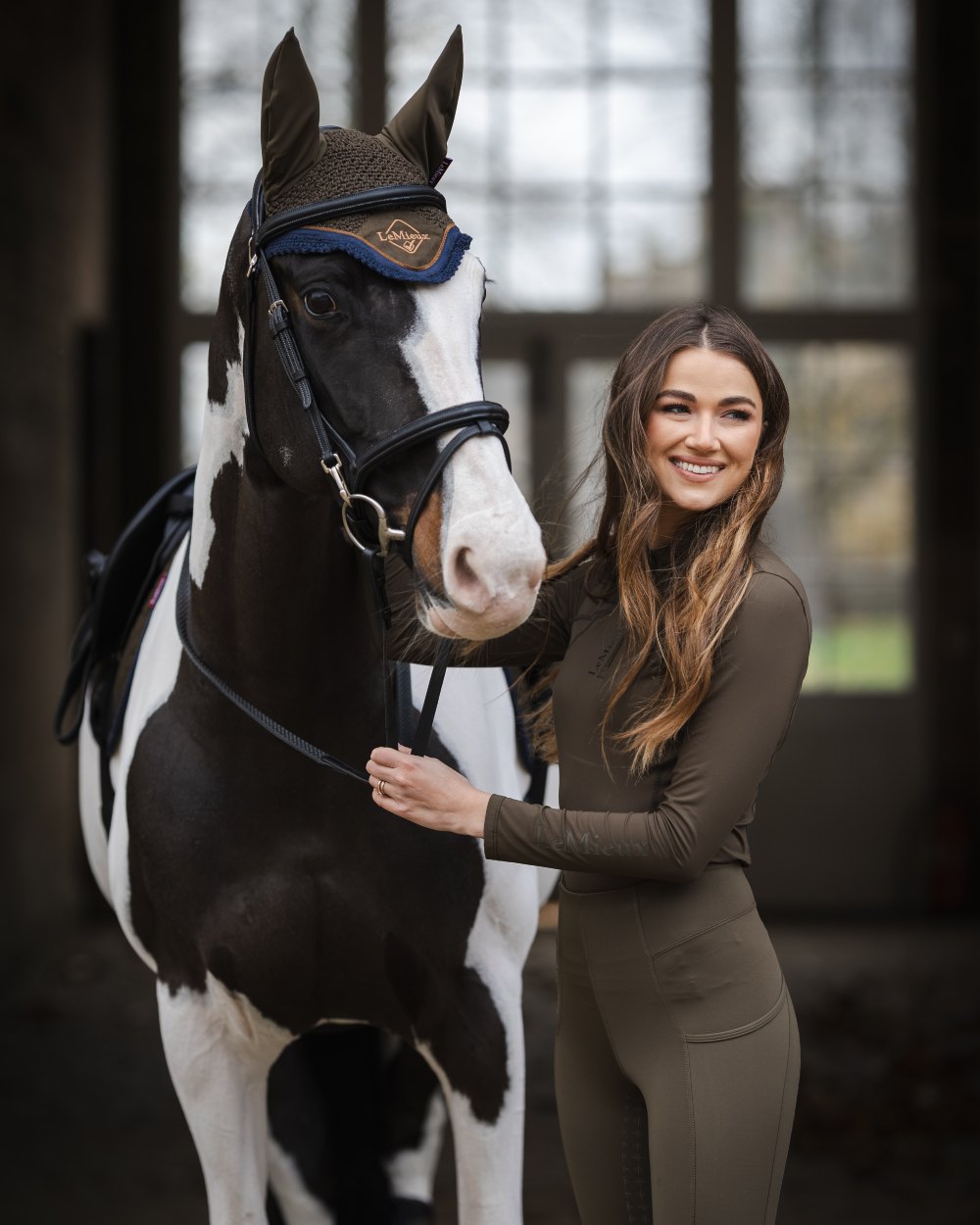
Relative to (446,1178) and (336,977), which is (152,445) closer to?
(446,1178)

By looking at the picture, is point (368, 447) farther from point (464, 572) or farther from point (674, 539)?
point (674, 539)

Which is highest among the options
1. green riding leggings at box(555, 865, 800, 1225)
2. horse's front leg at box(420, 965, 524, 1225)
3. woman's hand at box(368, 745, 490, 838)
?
woman's hand at box(368, 745, 490, 838)

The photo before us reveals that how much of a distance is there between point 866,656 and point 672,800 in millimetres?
4353

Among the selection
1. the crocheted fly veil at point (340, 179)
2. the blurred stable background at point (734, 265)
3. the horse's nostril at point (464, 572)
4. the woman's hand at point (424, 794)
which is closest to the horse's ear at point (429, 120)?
the crocheted fly veil at point (340, 179)

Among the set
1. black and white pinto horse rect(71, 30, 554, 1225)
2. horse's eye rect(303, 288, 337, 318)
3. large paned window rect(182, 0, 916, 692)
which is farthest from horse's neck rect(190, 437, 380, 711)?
large paned window rect(182, 0, 916, 692)

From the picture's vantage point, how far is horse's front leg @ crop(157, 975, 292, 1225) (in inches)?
62.5

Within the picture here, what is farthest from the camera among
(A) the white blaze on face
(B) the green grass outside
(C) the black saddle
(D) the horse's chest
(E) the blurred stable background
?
(B) the green grass outside

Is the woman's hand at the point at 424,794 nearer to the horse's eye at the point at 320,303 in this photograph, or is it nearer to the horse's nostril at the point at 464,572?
the horse's nostril at the point at 464,572

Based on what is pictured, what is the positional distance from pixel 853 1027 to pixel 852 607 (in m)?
1.86

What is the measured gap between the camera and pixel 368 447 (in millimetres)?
1220

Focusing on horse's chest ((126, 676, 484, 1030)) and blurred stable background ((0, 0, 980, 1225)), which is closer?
horse's chest ((126, 676, 484, 1030))

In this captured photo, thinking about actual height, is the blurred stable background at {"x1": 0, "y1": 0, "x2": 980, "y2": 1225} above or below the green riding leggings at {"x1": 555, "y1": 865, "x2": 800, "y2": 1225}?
above

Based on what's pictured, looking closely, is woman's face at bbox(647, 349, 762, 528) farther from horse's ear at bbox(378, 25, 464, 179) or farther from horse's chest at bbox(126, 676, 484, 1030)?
horse's chest at bbox(126, 676, 484, 1030)

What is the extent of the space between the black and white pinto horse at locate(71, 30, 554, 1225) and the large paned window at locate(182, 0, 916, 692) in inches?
146
